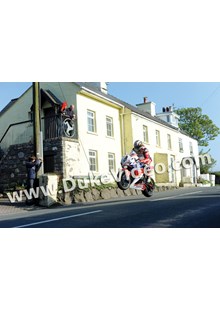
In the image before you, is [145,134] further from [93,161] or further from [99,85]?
[93,161]

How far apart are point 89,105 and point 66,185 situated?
7.51 meters

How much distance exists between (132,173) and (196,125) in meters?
→ 38.2

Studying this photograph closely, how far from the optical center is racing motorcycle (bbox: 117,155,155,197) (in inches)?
410

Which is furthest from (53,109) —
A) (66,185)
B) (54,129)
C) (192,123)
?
(192,123)

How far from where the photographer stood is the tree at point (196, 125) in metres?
45.7

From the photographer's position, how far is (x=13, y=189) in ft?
59.5

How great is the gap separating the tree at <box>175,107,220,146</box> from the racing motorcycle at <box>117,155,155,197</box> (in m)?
35.6

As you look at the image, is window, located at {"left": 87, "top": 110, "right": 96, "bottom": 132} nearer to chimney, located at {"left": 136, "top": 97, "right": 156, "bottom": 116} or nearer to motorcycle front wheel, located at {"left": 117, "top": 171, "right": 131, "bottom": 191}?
motorcycle front wheel, located at {"left": 117, "top": 171, "right": 131, "bottom": 191}

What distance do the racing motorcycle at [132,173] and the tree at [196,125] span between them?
35.6 metres

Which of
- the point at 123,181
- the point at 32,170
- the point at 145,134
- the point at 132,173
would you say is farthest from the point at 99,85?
the point at 123,181

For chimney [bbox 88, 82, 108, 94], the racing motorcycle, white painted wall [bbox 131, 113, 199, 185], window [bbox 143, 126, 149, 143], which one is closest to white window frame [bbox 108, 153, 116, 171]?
white painted wall [bbox 131, 113, 199, 185]

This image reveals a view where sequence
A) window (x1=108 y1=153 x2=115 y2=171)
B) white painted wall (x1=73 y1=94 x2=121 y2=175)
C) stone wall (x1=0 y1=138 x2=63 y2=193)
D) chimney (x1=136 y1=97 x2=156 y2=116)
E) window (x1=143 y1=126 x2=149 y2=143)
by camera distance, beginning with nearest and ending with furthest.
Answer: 1. stone wall (x1=0 y1=138 x2=63 y2=193)
2. white painted wall (x1=73 y1=94 x2=121 y2=175)
3. window (x1=108 y1=153 x2=115 y2=171)
4. window (x1=143 y1=126 x2=149 y2=143)
5. chimney (x1=136 y1=97 x2=156 y2=116)

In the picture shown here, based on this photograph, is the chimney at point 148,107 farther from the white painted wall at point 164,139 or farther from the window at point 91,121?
the window at point 91,121
